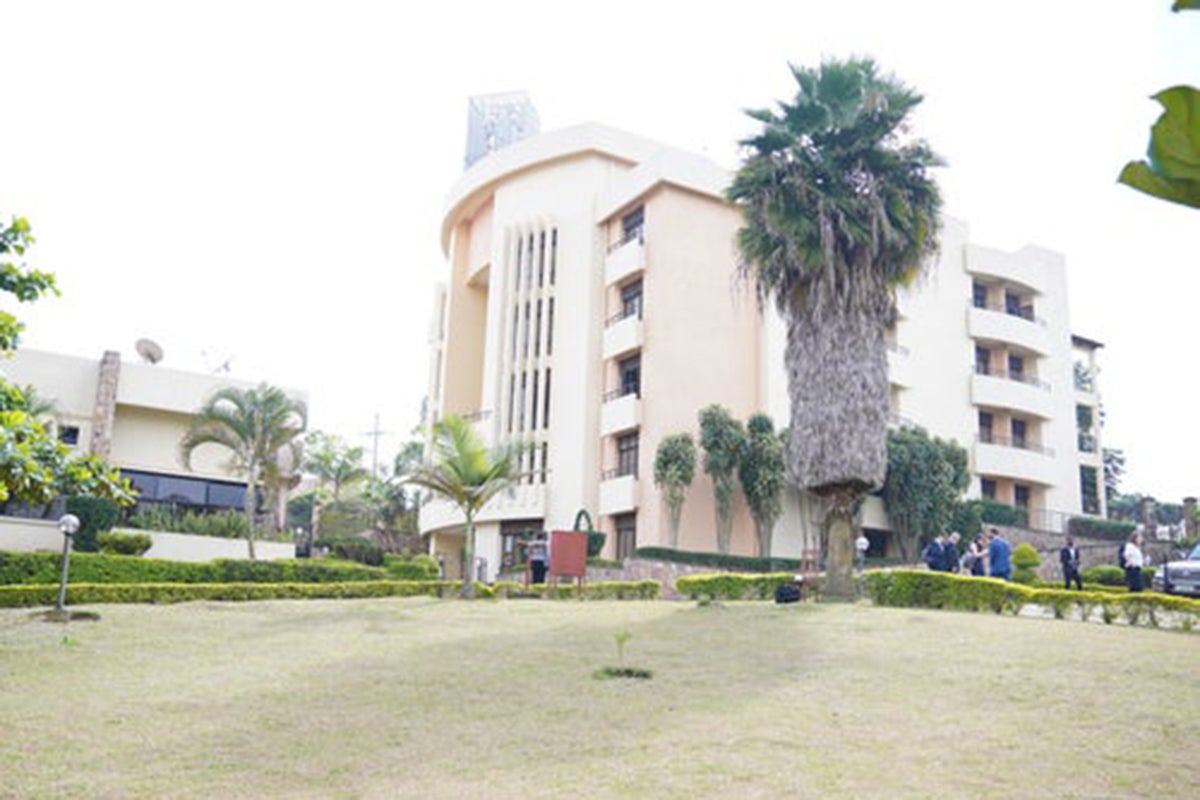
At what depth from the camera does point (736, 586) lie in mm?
22547

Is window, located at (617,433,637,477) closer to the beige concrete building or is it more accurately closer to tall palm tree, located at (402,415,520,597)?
the beige concrete building

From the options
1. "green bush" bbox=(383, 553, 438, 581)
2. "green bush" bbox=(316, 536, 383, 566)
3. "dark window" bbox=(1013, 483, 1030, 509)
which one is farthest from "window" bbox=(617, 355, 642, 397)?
"dark window" bbox=(1013, 483, 1030, 509)

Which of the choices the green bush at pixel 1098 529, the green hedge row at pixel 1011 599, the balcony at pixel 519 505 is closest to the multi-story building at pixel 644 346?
the balcony at pixel 519 505


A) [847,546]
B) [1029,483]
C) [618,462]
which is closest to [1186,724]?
[847,546]

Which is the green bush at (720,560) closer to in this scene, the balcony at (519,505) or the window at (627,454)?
the window at (627,454)

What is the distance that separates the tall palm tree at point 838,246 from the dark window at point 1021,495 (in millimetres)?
25345

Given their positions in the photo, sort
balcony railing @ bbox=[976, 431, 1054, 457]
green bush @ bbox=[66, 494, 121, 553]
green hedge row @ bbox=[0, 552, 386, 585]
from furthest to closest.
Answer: balcony railing @ bbox=[976, 431, 1054, 457]
green bush @ bbox=[66, 494, 121, 553]
green hedge row @ bbox=[0, 552, 386, 585]

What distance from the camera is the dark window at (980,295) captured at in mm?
46625

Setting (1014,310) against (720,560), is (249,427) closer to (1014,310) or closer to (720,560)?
(720,560)

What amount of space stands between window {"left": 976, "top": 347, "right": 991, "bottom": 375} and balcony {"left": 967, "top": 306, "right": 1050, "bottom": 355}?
51.0 inches

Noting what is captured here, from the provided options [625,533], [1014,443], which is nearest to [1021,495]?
[1014,443]

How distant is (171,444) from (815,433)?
2350cm

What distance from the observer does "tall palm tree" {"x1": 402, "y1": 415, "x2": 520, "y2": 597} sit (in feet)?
72.9

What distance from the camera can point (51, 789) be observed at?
7227mm
